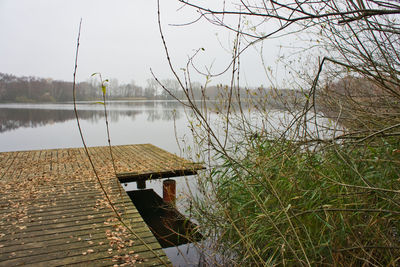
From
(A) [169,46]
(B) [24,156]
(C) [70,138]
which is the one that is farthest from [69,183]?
(C) [70,138]

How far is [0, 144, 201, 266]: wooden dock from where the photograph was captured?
7.75 feet

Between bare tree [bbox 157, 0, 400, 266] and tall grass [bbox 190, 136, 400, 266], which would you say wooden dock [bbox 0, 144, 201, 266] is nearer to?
bare tree [bbox 157, 0, 400, 266]

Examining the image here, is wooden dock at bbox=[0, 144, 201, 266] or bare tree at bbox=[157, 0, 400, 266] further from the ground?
bare tree at bbox=[157, 0, 400, 266]

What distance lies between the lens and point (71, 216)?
3213mm

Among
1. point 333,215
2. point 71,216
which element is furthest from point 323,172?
point 71,216

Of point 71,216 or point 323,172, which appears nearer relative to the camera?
point 323,172

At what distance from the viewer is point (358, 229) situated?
6.73 ft

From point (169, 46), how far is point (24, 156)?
21.8 ft

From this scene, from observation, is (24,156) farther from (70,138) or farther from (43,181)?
(70,138)

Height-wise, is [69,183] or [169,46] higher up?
[169,46]

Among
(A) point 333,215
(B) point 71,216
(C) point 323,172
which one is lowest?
(B) point 71,216

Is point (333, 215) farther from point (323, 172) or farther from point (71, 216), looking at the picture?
point (71, 216)

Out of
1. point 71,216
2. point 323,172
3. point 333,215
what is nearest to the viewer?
point 333,215

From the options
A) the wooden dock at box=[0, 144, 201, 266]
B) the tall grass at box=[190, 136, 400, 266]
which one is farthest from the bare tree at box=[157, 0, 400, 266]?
the wooden dock at box=[0, 144, 201, 266]
